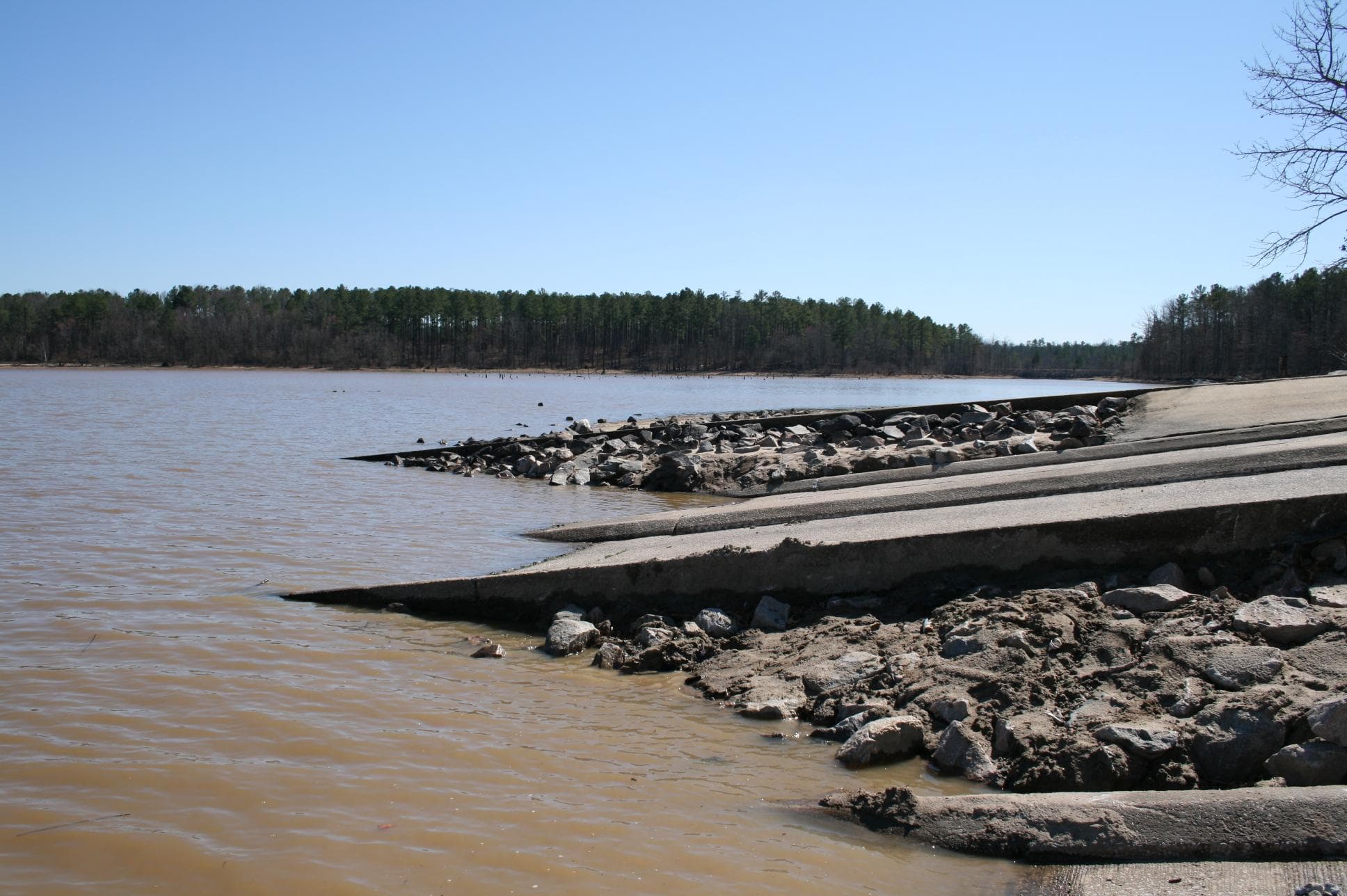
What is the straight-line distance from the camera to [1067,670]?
5.19m

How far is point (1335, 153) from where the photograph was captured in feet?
41.2

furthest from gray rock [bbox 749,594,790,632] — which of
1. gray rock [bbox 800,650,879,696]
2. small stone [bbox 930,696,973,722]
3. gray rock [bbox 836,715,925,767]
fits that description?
gray rock [bbox 836,715,925,767]

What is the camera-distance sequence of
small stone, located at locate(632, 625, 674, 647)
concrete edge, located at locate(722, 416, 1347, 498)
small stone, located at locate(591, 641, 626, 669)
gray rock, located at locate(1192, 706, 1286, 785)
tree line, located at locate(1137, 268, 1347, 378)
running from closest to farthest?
1. gray rock, located at locate(1192, 706, 1286, 785)
2. small stone, located at locate(591, 641, 626, 669)
3. small stone, located at locate(632, 625, 674, 647)
4. concrete edge, located at locate(722, 416, 1347, 498)
5. tree line, located at locate(1137, 268, 1347, 378)

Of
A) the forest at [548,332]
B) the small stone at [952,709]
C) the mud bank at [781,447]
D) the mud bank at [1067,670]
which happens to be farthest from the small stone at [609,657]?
the forest at [548,332]

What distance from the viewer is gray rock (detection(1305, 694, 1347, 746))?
3836 mm

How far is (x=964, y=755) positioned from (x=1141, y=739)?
80cm

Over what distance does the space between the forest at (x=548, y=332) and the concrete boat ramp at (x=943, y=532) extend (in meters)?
95.9

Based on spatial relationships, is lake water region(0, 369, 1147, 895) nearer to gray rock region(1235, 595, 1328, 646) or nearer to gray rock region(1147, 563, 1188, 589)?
gray rock region(1235, 595, 1328, 646)

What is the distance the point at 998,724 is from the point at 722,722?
153 cm

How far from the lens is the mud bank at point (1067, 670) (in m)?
4.25

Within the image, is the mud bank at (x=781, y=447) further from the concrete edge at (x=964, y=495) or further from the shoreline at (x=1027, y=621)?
the shoreline at (x=1027, y=621)

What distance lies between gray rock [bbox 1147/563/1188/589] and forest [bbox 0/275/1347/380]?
98.6 m

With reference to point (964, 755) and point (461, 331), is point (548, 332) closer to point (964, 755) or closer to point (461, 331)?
point (461, 331)

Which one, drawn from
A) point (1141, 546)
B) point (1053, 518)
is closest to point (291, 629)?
point (1053, 518)
